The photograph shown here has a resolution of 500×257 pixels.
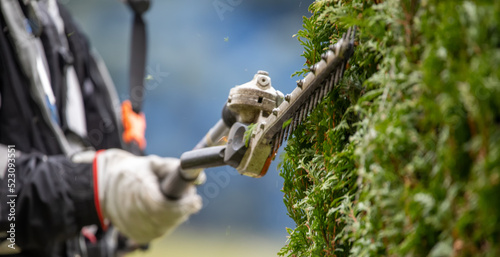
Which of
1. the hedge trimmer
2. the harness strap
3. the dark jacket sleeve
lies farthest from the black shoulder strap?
the hedge trimmer

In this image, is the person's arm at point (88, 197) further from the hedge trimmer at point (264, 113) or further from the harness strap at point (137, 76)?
the harness strap at point (137, 76)

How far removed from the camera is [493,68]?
0.31m

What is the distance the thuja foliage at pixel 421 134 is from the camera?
1.02 ft

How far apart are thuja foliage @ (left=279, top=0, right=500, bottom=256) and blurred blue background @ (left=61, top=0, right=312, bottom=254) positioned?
41.9 inches

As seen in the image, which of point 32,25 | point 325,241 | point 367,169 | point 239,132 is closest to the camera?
point 367,169

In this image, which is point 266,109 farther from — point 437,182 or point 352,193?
A: point 437,182

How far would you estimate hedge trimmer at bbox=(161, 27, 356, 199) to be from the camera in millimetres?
503

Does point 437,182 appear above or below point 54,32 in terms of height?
below

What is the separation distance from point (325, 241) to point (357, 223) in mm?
102

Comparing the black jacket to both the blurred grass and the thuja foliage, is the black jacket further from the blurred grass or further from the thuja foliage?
the thuja foliage

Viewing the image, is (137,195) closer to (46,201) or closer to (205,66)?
(46,201)

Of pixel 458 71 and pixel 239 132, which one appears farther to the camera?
pixel 239 132

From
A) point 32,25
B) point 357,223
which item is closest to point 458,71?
point 357,223

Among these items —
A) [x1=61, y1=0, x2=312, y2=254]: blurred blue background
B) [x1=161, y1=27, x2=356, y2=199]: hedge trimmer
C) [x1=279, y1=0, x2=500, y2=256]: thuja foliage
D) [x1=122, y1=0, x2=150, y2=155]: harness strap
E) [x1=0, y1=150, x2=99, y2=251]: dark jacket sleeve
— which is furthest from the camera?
[x1=122, y1=0, x2=150, y2=155]: harness strap
